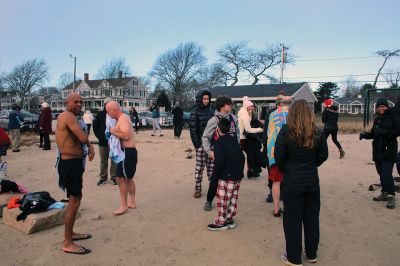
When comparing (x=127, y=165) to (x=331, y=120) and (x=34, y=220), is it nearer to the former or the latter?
(x=34, y=220)

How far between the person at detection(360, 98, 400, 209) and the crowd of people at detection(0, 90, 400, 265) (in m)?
0.01

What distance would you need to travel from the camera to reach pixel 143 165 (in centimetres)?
964

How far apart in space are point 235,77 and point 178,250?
174 feet

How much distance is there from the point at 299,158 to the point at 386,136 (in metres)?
2.92

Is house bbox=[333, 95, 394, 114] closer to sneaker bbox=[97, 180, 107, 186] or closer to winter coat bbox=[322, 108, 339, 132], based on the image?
winter coat bbox=[322, 108, 339, 132]

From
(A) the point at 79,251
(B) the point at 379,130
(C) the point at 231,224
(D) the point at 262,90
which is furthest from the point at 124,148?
(D) the point at 262,90

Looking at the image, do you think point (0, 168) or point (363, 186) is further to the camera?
point (363, 186)

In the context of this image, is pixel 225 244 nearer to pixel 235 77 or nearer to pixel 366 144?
pixel 366 144

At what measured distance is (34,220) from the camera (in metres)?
4.54

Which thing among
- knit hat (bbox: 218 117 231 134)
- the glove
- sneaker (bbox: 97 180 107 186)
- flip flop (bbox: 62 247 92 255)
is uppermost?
knit hat (bbox: 218 117 231 134)

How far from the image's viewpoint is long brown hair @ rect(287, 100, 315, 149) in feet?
11.1

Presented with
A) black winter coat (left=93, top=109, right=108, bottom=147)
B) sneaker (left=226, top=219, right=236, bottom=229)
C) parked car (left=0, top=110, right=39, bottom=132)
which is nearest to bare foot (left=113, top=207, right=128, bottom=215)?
sneaker (left=226, top=219, right=236, bottom=229)

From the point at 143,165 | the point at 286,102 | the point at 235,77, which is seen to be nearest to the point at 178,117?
the point at 143,165

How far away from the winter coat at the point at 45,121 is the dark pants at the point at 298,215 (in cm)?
1101
